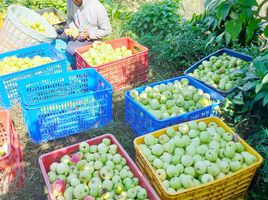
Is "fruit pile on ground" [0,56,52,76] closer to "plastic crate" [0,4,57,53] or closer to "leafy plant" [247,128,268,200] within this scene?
"plastic crate" [0,4,57,53]

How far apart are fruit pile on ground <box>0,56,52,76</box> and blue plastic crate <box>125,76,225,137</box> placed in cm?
146

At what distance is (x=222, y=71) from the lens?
392 centimetres

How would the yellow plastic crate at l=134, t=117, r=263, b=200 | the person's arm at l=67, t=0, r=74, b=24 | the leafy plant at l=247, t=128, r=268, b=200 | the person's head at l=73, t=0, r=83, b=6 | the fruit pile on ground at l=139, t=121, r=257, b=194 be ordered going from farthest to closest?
the person's arm at l=67, t=0, r=74, b=24
the person's head at l=73, t=0, r=83, b=6
the leafy plant at l=247, t=128, r=268, b=200
the fruit pile on ground at l=139, t=121, r=257, b=194
the yellow plastic crate at l=134, t=117, r=263, b=200

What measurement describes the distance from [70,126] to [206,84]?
5.34ft

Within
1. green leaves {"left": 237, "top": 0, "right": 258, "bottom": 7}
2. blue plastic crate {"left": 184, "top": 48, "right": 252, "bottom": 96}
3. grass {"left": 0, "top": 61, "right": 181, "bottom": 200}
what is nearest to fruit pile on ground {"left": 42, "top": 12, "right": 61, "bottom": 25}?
grass {"left": 0, "top": 61, "right": 181, "bottom": 200}

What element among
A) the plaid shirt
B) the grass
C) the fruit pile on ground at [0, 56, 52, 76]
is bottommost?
the grass

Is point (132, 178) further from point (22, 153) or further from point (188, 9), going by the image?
point (188, 9)

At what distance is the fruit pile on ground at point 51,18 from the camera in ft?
18.7

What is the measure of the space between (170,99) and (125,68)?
3.29ft

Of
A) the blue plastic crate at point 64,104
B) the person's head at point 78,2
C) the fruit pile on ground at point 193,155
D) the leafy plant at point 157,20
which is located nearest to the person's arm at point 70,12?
the person's head at point 78,2

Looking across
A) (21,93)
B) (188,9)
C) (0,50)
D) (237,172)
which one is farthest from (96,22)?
(188,9)

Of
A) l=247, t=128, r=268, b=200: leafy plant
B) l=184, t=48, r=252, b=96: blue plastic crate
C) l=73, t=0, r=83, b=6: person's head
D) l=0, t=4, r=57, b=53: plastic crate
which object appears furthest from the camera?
l=73, t=0, r=83, b=6: person's head

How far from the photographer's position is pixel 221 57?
4246 millimetres

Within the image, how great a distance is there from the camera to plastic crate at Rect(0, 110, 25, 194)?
2.47m
